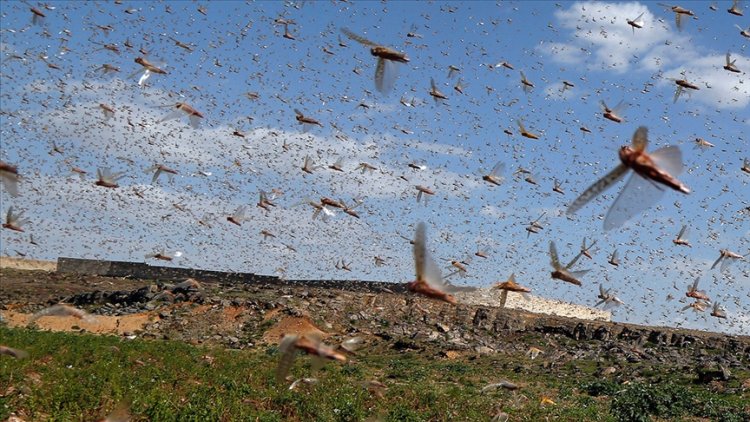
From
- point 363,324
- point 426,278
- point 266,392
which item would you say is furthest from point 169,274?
point 426,278

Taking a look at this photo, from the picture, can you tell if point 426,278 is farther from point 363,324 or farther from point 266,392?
point 363,324

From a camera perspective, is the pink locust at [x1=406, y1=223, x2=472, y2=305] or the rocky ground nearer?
the pink locust at [x1=406, y1=223, x2=472, y2=305]

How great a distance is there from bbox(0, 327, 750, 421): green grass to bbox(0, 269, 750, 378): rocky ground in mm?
6371

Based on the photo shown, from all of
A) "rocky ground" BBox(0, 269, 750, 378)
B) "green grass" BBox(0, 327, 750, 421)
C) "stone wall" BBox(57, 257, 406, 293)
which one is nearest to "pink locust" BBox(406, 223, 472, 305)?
"green grass" BBox(0, 327, 750, 421)

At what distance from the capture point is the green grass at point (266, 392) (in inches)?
A: 468

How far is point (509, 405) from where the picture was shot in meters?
15.6

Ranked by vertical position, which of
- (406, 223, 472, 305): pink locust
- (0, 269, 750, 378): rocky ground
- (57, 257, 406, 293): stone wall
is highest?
(406, 223, 472, 305): pink locust

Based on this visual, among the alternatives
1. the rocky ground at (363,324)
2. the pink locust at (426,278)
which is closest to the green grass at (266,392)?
the rocky ground at (363,324)

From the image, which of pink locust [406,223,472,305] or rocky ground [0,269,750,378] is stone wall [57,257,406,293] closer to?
rocky ground [0,269,750,378]

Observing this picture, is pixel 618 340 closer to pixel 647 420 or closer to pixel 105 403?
pixel 647 420

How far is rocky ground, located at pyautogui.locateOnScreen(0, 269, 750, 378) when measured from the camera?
3022 cm

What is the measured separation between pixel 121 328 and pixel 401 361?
1161 centimetres

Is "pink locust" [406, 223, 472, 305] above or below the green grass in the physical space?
above

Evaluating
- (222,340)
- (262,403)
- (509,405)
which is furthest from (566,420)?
(222,340)
